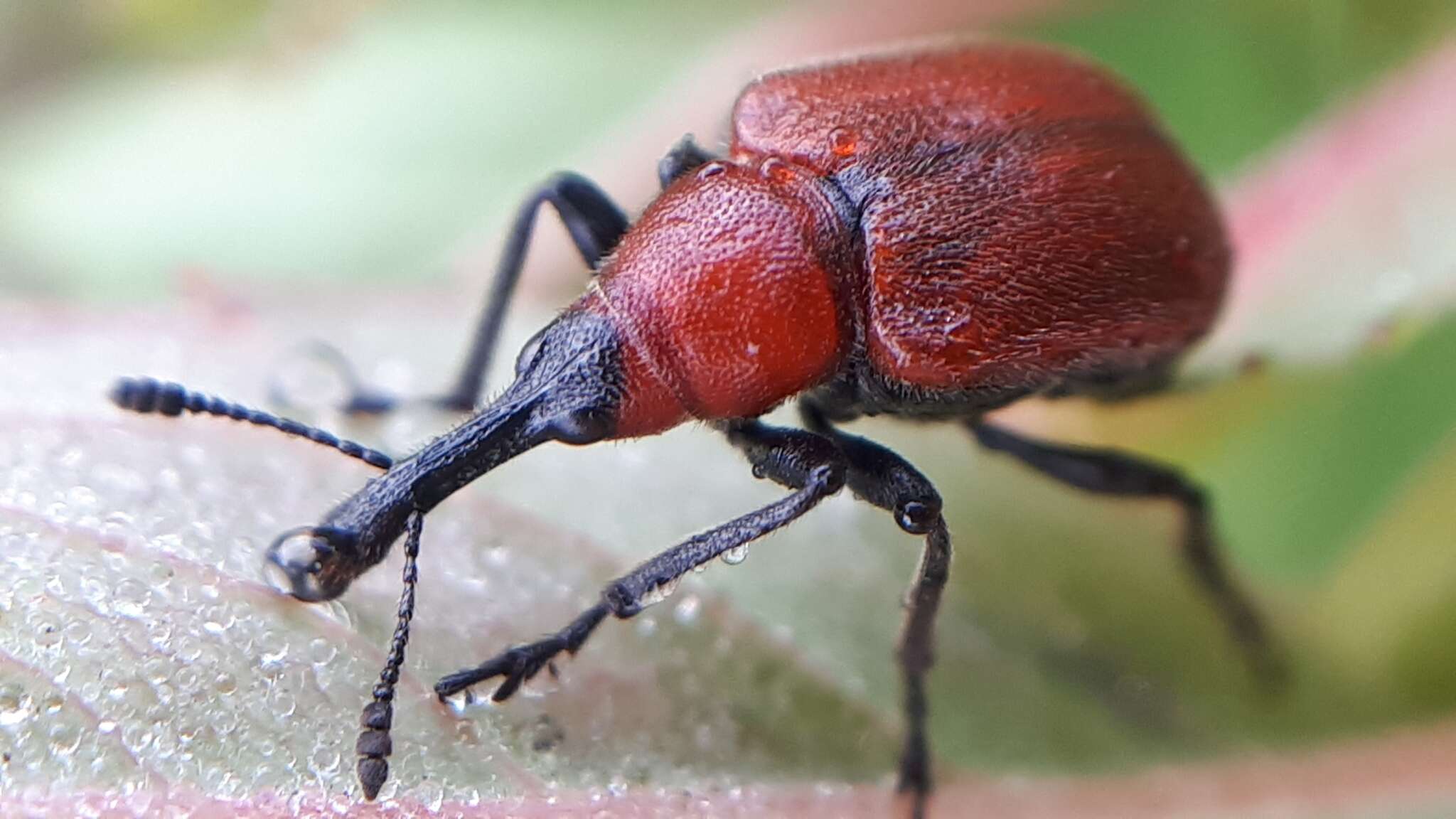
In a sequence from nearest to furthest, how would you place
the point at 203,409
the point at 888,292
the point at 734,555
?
the point at 203,409 → the point at 734,555 → the point at 888,292

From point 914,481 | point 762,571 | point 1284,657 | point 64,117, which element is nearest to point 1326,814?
point 1284,657

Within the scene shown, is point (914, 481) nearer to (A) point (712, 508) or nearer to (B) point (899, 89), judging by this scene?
(A) point (712, 508)

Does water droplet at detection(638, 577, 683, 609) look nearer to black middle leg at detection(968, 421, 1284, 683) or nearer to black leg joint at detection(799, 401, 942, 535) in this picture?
black leg joint at detection(799, 401, 942, 535)

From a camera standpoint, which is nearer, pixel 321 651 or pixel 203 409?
pixel 321 651

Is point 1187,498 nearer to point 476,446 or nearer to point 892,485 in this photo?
point 892,485

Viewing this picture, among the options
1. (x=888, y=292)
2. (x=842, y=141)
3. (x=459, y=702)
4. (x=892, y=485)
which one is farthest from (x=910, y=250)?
(x=459, y=702)

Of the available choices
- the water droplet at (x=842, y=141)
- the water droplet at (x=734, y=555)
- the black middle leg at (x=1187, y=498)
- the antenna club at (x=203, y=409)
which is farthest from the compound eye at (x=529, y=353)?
the black middle leg at (x=1187, y=498)

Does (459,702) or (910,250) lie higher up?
(910,250)

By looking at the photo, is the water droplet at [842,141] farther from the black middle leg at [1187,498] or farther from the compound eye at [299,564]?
the compound eye at [299,564]
